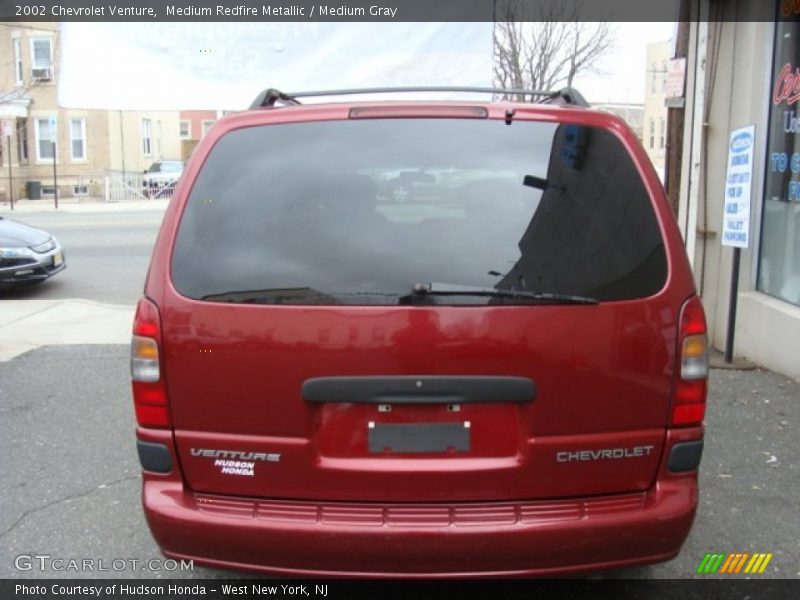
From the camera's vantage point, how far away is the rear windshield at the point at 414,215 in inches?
101

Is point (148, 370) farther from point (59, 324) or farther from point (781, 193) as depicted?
point (59, 324)

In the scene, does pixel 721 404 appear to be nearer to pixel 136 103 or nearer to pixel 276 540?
pixel 276 540

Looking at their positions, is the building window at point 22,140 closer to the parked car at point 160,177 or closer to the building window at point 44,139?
the building window at point 44,139

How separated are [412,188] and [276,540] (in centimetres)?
127

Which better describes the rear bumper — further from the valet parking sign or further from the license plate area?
the valet parking sign

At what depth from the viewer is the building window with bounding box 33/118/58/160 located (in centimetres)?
3828

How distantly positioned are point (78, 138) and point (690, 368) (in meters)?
40.8

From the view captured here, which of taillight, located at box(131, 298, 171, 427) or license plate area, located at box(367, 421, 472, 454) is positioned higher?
taillight, located at box(131, 298, 171, 427)

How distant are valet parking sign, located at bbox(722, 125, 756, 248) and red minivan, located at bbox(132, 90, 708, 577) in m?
3.70

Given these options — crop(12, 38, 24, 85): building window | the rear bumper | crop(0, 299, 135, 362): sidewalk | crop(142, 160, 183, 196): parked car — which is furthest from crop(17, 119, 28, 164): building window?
the rear bumper

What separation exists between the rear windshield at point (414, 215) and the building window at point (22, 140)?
4005 cm

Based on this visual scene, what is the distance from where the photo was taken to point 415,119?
2750 mm

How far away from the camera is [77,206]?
32156 mm

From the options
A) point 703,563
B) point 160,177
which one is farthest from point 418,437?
point 160,177
